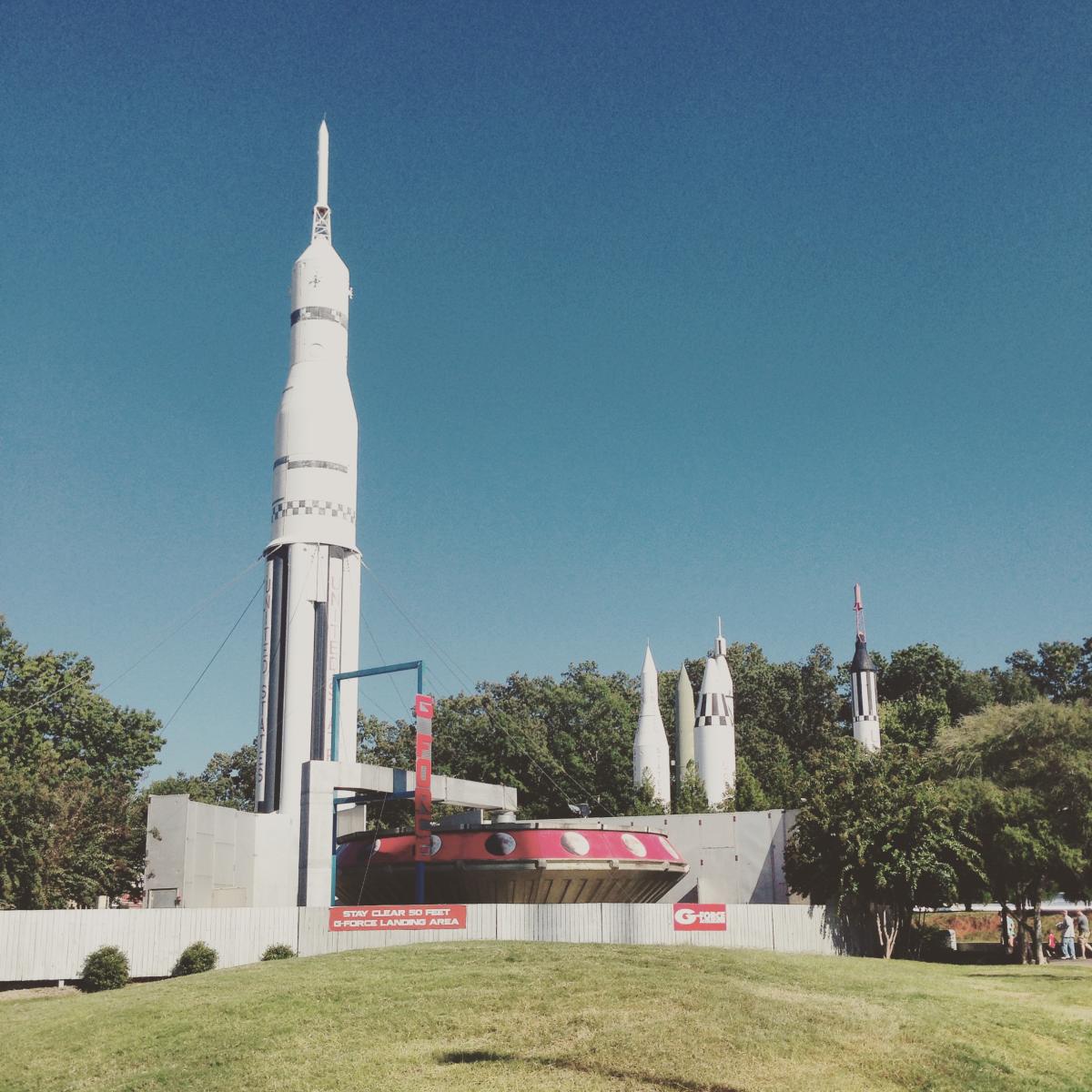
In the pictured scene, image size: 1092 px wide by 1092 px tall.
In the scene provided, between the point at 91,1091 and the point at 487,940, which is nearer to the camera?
the point at 91,1091

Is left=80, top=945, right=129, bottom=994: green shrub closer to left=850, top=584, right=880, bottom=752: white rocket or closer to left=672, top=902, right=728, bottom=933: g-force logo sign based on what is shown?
left=672, top=902, right=728, bottom=933: g-force logo sign

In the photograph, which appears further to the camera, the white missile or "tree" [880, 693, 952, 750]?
"tree" [880, 693, 952, 750]

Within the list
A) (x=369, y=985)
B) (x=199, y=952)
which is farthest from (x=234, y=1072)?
(x=199, y=952)

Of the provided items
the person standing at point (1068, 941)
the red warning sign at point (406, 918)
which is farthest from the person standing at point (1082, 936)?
the red warning sign at point (406, 918)

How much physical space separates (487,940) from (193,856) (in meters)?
10.9

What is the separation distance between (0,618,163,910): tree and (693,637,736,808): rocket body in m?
33.1

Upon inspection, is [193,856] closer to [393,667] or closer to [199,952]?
[199,952]

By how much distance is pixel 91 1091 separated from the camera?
19781 millimetres

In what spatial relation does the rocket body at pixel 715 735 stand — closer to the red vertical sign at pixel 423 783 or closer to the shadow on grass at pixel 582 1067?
the red vertical sign at pixel 423 783

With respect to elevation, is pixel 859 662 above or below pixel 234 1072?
above

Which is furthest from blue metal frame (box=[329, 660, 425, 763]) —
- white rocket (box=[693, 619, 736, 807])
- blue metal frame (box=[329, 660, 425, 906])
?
white rocket (box=[693, 619, 736, 807])

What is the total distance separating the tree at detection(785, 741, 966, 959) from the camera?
3688 centimetres

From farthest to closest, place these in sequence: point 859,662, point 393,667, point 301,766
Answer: point 859,662 < point 393,667 < point 301,766

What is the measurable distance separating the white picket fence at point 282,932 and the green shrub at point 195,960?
47cm
